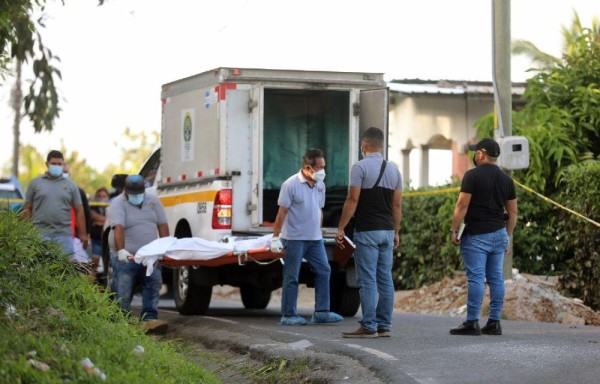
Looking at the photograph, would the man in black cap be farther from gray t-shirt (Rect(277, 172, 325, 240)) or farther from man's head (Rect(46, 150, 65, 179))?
man's head (Rect(46, 150, 65, 179))

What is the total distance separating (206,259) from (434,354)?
4.78 m

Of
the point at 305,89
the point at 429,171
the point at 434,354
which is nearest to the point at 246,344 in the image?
the point at 434,354

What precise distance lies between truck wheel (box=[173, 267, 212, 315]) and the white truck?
0.01 m

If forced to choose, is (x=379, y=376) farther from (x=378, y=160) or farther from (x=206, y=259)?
(x=206, y=259)

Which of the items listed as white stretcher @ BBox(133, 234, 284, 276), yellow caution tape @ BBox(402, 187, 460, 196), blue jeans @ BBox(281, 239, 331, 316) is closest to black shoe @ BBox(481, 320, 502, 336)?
blue jeans @ BBox(281, 239, 331, 316)

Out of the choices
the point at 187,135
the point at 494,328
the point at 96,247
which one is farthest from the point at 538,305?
the point at 96,247

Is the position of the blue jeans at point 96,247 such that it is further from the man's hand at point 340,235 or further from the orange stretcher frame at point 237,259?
the man's hand at point 340,235

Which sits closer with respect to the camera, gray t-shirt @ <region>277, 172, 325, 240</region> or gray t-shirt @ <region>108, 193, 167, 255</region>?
gray t-shirt @ <region>277, 172, 325, 240</region>

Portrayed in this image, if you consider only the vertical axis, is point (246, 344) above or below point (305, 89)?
below

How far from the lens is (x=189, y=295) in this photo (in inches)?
634

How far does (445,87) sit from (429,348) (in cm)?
2133

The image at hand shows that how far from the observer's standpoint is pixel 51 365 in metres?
8.08

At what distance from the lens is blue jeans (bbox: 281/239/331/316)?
1429 centimetres

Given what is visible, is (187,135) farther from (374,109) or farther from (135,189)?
(374,109)
